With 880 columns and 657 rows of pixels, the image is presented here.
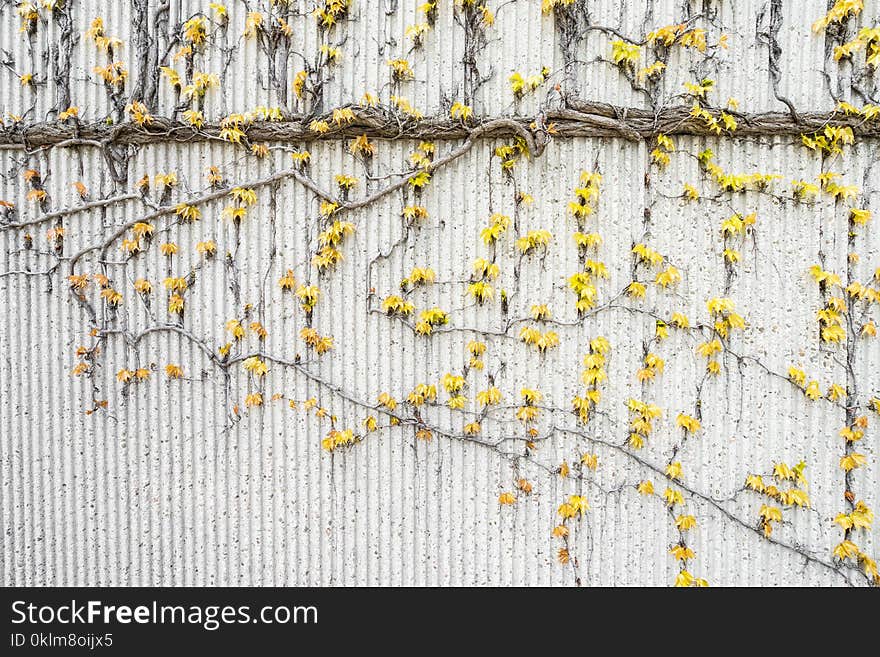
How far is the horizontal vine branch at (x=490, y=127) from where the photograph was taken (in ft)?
7.47

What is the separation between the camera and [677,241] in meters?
2.33

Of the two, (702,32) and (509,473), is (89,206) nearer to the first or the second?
(509,473)

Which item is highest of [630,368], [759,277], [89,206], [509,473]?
[89,206]

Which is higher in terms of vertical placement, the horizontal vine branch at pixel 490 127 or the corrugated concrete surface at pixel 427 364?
the horizontal vine branch at pixel 490 127

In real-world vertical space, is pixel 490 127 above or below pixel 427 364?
above

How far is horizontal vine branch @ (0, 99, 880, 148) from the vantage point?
7.47ft

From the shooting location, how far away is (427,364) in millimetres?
2385

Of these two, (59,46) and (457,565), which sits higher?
(59,46)

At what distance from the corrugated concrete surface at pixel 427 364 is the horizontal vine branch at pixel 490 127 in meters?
0.06

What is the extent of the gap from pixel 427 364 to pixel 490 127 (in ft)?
3.50

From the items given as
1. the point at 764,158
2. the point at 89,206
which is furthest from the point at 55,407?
the point at 764,158

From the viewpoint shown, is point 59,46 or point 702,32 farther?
point 59,46

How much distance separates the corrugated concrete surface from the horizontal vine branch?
60mm

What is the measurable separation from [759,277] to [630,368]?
0.68 meters
